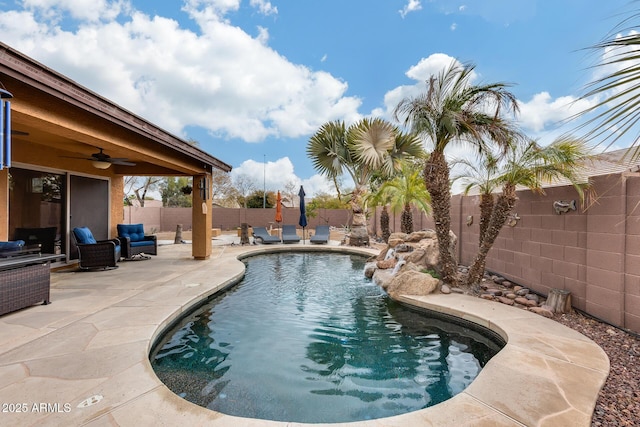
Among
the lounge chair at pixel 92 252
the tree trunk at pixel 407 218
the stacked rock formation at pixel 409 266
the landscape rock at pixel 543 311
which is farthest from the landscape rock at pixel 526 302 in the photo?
the lounge chair at pixel 92 252

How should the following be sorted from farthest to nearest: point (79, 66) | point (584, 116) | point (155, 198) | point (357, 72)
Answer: point (155, 198) < point (357, 72) < point (79, 66) < point (584, 116)

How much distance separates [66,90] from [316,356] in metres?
4.48

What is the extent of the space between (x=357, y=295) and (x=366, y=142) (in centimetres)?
748

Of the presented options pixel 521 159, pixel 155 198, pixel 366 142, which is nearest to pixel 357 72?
pixel 366 142

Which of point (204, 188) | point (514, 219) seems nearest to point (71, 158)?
point (204, 188)

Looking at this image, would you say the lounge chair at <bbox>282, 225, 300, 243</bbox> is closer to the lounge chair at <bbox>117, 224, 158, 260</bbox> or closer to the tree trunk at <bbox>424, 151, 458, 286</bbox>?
the lounge chair at <bbox>117, 224, 158, 260</bbox>

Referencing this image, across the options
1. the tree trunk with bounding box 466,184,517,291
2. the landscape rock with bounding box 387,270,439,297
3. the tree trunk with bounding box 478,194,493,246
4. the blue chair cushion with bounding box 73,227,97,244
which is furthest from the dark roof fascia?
the tree trunk with bounding box 478,194,493,246

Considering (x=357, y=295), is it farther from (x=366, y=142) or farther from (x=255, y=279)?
(x=366, y=142)

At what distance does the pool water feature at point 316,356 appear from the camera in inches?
107

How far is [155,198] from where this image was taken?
33531 millimetres

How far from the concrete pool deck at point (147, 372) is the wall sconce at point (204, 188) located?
4348mm

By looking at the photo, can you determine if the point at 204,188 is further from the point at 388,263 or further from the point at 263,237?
the point at 388,263

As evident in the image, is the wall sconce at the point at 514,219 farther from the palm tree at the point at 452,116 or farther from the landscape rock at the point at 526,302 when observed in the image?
the landscape rock at the point at 526,302

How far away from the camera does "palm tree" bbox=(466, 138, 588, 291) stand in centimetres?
447
